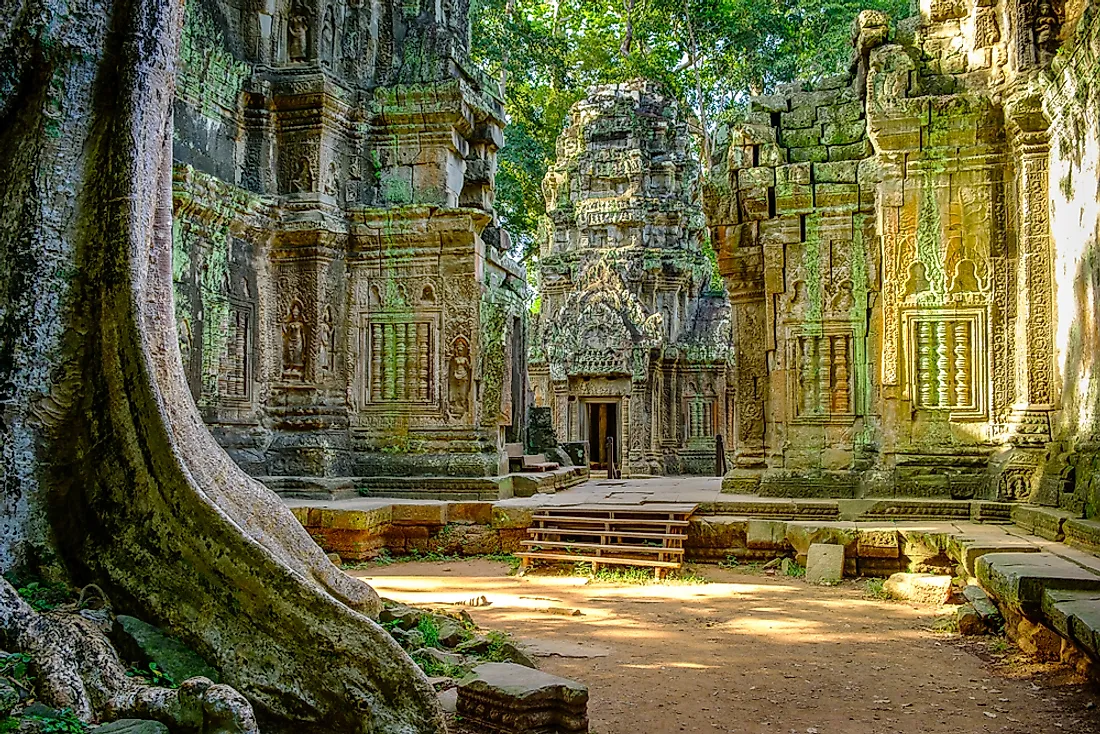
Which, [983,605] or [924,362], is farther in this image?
[924,362]

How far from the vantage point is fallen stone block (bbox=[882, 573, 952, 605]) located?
7383 mm

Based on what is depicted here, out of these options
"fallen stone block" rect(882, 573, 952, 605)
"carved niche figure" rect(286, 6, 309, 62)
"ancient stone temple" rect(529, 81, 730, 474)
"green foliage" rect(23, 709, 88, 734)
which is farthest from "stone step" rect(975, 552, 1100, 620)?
"ancient stone temple" rect(529, 81, 730, 474)

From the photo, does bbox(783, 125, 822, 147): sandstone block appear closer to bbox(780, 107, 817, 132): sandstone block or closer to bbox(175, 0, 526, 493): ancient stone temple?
bbox(780, 107, 817, 132): sandstone block

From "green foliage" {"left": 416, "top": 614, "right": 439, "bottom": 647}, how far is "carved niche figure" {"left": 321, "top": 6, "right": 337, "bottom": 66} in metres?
8.11

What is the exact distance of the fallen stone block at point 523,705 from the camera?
12.7ft

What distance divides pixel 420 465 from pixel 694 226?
14544 millimetres

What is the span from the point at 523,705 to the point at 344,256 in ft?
27.0

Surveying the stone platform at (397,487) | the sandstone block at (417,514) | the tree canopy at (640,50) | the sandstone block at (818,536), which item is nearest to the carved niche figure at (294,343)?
the stone platform at (397,487)

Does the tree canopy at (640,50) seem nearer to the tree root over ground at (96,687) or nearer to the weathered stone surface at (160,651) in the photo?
the weathered stone surface at (160,651)

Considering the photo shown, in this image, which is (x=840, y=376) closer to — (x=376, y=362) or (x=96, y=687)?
(x=376, y=362)

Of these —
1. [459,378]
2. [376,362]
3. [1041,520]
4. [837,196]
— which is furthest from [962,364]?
[376,362]

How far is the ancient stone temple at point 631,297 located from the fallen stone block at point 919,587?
13.9 meters

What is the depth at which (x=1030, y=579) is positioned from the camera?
532 centimetres

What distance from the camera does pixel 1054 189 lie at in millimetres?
8656
